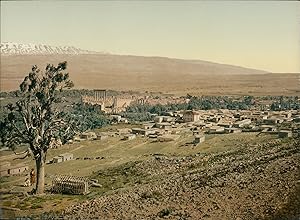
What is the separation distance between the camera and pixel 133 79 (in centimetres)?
1434

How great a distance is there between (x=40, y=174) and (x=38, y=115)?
876 millimetres

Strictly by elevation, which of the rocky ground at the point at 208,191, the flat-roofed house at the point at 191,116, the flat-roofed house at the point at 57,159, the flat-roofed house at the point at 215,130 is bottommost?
the rocky ground at the point at 208,191

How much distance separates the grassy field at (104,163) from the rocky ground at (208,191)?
0.10 m

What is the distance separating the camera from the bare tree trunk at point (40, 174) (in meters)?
7.78

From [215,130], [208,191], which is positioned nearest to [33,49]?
[215,130]

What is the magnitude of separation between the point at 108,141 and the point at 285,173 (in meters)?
2.86

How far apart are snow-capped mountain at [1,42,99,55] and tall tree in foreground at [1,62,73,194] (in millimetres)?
255

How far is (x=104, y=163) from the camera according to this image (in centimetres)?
800

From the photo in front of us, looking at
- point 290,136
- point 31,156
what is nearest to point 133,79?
point 290,136

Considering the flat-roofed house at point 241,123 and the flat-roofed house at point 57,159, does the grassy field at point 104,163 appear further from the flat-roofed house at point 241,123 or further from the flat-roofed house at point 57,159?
the flat-roofed house at point 241,123

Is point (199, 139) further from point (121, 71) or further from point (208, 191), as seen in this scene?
point (121, 71)

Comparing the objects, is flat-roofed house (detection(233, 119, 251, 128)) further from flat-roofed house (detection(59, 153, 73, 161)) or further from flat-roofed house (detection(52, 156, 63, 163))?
flat-roofed house (detection(52, 156, 63, 163))

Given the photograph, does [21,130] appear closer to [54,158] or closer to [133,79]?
[54,158]

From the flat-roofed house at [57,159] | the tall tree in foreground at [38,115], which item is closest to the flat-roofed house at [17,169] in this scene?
the tall tree in foreground at [38,115]
